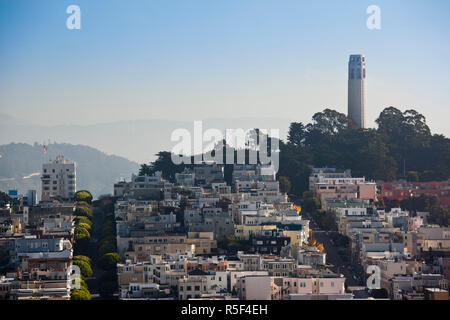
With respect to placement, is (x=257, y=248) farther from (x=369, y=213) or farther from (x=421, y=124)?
(x=421, y=124)

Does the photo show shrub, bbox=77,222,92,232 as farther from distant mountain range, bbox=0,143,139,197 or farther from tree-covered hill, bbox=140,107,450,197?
distant mountain range, bbox=0,143,139,197

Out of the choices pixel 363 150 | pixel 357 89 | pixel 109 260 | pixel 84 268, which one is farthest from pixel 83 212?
pixel 357 89

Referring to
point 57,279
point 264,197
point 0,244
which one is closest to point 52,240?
point 0,244

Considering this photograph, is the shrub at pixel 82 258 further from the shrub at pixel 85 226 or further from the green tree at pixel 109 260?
the shrub at pixel 85 226

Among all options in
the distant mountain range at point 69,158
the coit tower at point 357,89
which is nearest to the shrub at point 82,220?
the coit tower at point 357,89
